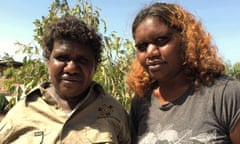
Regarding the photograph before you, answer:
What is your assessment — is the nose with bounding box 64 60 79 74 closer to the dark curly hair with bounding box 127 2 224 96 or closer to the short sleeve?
the dark curly hair with bounding box 127 2 224 96

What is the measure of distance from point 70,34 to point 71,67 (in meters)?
0.19

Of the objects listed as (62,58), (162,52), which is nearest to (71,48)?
(62,58)

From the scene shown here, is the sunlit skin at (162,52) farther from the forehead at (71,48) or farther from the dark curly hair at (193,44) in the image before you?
the forehead at (71,48)

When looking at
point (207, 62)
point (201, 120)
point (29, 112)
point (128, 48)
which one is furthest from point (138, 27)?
point (128, 48)

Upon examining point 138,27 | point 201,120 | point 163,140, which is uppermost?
point 138,27

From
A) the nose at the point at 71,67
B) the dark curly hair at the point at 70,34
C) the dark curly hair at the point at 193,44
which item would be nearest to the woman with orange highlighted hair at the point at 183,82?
the dark curly hair at the point at 193,44

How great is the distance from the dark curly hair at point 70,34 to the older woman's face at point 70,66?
4 centimetres

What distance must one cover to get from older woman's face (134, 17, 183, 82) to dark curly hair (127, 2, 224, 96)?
0.03m

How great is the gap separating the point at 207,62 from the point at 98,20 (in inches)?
63.6

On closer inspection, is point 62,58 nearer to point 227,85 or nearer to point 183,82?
point 183,82

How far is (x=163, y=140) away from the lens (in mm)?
1730

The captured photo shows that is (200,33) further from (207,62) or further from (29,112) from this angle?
(29,112)

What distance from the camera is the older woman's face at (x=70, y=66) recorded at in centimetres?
182

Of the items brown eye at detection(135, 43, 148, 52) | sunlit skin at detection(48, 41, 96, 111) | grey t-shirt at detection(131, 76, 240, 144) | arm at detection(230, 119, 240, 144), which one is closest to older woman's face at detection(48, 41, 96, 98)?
sunlit skin at detection(48, 41, 96, 111)
